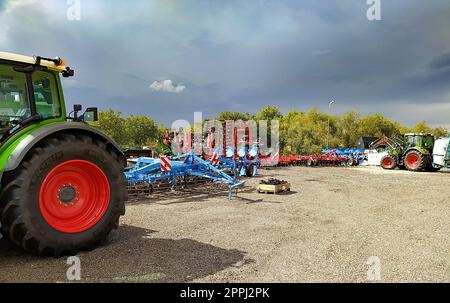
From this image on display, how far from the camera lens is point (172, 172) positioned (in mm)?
9672

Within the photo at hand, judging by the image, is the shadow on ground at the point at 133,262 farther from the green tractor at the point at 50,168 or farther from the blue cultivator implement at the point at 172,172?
the blue cultivator implement at the point at 172,172

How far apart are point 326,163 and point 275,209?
1970 centimetres

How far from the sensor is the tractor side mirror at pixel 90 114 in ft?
15.1

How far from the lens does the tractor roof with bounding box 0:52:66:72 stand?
13.4 ft

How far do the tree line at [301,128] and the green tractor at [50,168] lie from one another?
74.9 feet

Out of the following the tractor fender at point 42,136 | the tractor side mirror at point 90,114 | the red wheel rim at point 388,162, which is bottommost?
the red wheel rim at point 388,162

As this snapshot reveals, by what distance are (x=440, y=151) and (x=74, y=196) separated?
20.0 metres

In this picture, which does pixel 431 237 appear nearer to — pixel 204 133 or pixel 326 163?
pixel 204 133

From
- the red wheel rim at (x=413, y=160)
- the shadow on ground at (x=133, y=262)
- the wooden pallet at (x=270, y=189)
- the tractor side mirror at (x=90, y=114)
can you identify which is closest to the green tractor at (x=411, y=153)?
the red wheel rim at (x=413, y=160)

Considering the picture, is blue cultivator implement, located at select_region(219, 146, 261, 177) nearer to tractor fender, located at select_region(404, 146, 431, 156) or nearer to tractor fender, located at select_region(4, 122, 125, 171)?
tractor fender, located at select_region(4, 122, 125, 171)

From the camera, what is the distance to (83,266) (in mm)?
3713

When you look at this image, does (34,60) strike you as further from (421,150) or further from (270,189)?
(421,150)

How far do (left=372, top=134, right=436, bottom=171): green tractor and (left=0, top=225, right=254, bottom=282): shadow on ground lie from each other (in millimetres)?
18980
